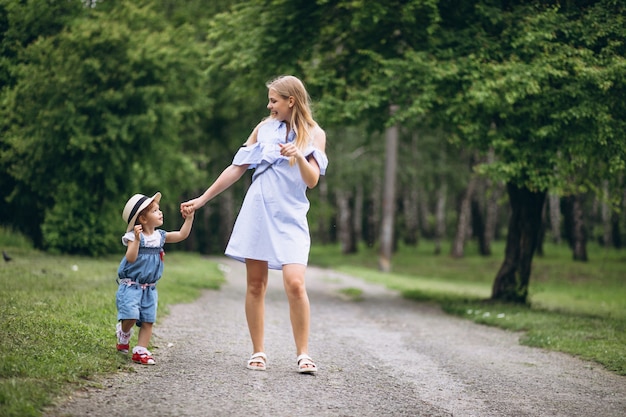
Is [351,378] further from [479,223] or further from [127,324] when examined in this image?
[479,223]

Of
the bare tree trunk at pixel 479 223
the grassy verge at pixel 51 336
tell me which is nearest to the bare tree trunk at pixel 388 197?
the bare tree trunk at pixel 479 223

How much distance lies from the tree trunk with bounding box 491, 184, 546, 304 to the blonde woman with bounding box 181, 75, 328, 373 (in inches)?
393

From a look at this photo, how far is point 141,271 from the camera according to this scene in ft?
20.0

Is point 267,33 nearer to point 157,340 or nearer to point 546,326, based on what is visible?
point 546,326

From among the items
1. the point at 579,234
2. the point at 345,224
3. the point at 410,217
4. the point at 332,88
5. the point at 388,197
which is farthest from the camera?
A: the point at 410,217

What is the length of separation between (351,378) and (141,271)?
6.57ft

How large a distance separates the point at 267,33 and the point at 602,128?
701cm

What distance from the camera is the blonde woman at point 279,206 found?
19.7 ft

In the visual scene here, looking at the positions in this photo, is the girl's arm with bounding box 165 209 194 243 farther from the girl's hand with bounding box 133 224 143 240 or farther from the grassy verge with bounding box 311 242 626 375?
the grassy verge with bounding box 311 242 626 375

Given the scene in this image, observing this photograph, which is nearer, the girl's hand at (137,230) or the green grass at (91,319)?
the green grass at (91,319)

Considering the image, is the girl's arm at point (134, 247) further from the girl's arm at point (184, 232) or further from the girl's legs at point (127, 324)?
the girl's legs at point (127, 324)

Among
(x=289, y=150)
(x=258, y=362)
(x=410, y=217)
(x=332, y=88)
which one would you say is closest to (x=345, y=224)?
(x=410, y=217)

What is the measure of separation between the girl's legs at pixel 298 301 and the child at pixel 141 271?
93 cm

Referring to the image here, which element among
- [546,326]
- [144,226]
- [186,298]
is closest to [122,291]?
[144,226]
